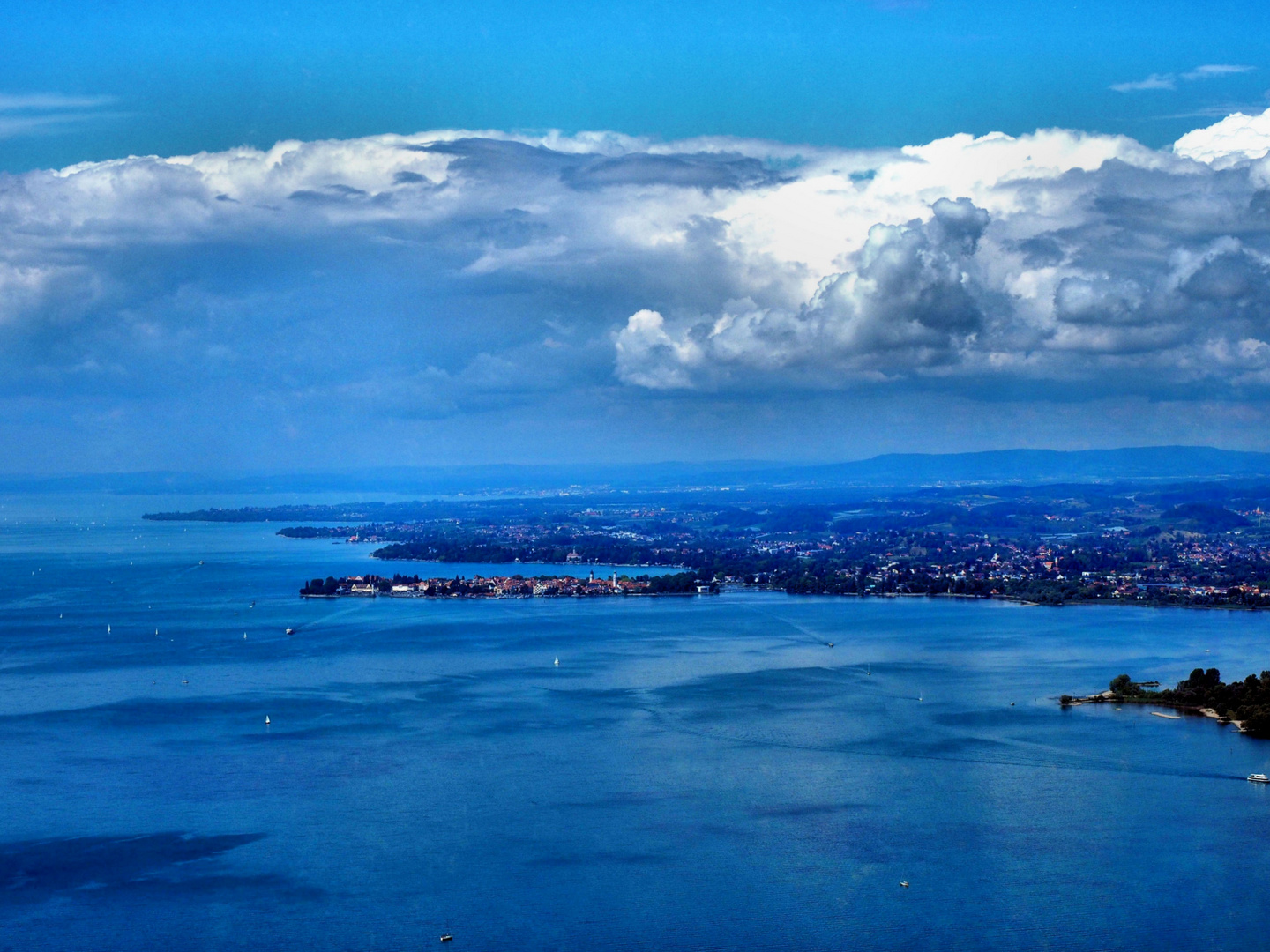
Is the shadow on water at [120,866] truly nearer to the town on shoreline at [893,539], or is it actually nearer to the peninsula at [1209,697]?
the peninsula at [1209,697]

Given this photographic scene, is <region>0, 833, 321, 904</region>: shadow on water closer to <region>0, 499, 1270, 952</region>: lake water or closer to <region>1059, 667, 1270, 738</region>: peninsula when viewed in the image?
<region>0, 499, 1270, 952</region>: lake water

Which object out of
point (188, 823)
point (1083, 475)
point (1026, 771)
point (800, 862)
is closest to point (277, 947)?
point (188, 823)

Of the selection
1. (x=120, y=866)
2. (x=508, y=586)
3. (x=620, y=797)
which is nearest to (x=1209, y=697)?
(x=620, y=797)

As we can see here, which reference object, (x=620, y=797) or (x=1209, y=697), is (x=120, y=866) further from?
(x=1209, y=697)

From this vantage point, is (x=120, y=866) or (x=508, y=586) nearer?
(x=120, y=866)

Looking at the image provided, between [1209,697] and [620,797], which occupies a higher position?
[1209,697]

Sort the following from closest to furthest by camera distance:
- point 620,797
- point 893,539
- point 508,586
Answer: point 620,797
point 508,586
point 893,539

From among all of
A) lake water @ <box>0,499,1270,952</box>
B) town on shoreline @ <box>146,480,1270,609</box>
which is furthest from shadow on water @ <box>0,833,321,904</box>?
town on shoreline @ <box>146,480,1270,609</box>

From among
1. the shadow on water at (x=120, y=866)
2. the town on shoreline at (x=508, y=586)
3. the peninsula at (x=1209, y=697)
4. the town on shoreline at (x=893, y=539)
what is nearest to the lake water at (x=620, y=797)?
the shadow on water at (x=120, y=866)
